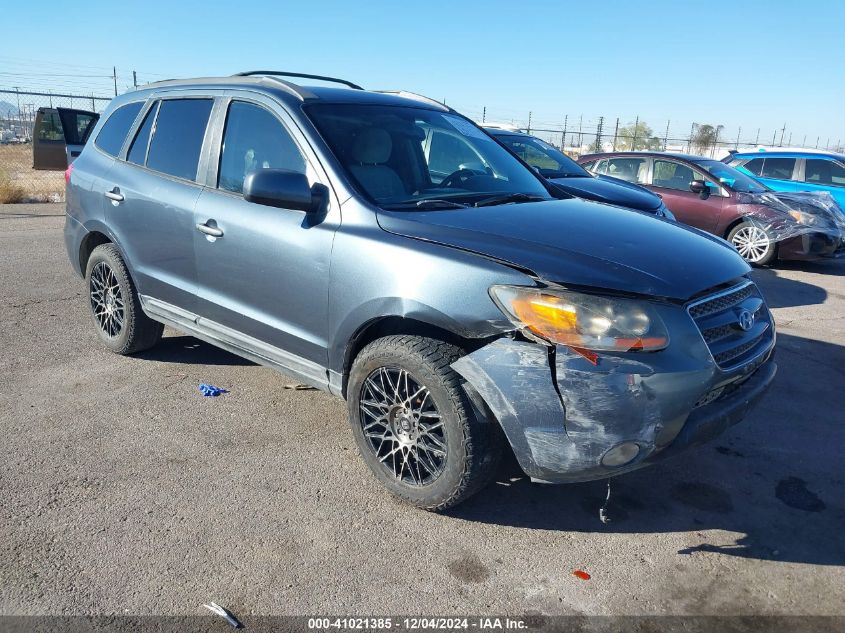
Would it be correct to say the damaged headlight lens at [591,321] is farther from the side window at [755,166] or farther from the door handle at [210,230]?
the side window at [755,166]

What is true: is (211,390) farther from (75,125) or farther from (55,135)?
(55,135)

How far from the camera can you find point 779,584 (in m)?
2.68

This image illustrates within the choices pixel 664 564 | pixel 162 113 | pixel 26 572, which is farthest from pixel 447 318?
pixel 162 113

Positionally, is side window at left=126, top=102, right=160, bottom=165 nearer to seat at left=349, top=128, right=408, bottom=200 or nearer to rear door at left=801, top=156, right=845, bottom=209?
seat at left=349, top=128, right=408, bottom=200

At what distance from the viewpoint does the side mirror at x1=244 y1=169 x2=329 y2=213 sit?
312 cm

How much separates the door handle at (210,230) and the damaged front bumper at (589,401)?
1711mm

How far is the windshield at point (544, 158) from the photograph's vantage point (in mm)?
8070

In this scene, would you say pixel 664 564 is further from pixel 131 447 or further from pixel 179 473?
pixel 131 447

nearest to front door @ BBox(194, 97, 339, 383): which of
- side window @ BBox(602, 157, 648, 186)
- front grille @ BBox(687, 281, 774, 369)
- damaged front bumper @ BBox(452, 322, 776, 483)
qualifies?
damaged front bumper @ BBox(452, 322, 776, 483)

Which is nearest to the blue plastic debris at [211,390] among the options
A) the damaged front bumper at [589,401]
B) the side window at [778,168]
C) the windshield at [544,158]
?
the damaged front bumper at [589,401]

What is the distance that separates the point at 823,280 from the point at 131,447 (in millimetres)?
8399

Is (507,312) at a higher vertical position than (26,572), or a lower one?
higher

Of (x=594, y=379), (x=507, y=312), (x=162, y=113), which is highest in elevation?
(x=162, y=113)

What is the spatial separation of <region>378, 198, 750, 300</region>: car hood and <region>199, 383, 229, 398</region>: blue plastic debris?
1924 mm
